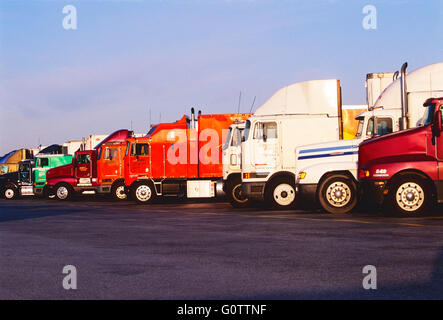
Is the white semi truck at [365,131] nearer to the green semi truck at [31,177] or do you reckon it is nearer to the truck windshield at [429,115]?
the truck windshield at [429,115]

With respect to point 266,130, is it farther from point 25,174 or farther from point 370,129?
point 25,174

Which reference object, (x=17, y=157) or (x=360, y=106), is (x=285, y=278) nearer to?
(x=360, y=106)

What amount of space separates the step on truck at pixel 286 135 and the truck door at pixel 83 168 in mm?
12202

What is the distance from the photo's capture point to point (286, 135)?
19.4 m

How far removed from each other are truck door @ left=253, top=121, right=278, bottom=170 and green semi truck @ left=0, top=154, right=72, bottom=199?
16178 mm

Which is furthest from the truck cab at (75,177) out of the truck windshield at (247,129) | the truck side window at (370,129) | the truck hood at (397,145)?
the truck hood at (397,145)

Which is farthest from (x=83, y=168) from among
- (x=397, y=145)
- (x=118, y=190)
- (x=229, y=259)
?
(x=229, y=259)

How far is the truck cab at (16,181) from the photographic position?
34.6m

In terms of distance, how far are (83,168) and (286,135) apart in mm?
13435

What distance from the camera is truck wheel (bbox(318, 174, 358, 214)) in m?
16.6

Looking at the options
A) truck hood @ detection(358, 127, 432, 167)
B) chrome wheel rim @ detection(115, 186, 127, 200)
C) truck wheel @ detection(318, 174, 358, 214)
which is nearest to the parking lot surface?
truck hood @ detection(358, 127, 432, 167)
